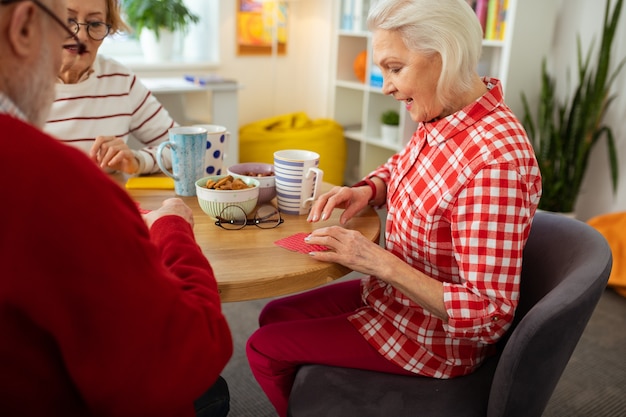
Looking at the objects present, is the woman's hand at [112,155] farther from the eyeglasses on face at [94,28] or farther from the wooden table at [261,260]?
the eyeglasses on face at [94,28]

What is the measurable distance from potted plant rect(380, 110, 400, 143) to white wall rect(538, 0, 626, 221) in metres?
1.03

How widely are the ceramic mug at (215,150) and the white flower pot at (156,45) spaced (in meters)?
2.54

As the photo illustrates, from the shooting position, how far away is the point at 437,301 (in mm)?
1105

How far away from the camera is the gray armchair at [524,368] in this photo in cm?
99

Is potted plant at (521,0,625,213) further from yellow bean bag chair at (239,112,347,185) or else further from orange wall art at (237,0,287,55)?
orange wall art at (237,0,287,55)

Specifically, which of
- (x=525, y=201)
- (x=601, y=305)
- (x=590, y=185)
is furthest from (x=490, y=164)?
(x=590, y=185)

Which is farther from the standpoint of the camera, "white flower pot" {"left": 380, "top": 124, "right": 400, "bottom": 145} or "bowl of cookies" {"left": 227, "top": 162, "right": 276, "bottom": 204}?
"white flower pot" {"left": 380, "top": 124, "right": 400, "bottom": 145}

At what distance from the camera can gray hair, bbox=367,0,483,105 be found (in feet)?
3.87

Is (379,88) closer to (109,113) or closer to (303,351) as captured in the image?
(109,113)

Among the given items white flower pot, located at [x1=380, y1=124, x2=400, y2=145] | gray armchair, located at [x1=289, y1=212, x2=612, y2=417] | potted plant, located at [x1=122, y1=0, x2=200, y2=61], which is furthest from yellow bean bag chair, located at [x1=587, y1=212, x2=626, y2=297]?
potted plant, located at [x1=122, y1=0, x2=200, y2=61]

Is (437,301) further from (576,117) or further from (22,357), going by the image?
(576,117)

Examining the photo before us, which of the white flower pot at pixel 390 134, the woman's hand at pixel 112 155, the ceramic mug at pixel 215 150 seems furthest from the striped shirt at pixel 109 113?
the white flower pot at pixel 390 134

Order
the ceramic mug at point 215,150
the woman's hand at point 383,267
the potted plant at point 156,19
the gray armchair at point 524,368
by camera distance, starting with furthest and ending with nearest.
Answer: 1. the potted plant at point 156,19
2. the ceramic mug at point 215,150
3. the woman's hand at point 383,267
4. the gray armchair at point 524,368

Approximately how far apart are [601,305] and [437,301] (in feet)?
6.61
